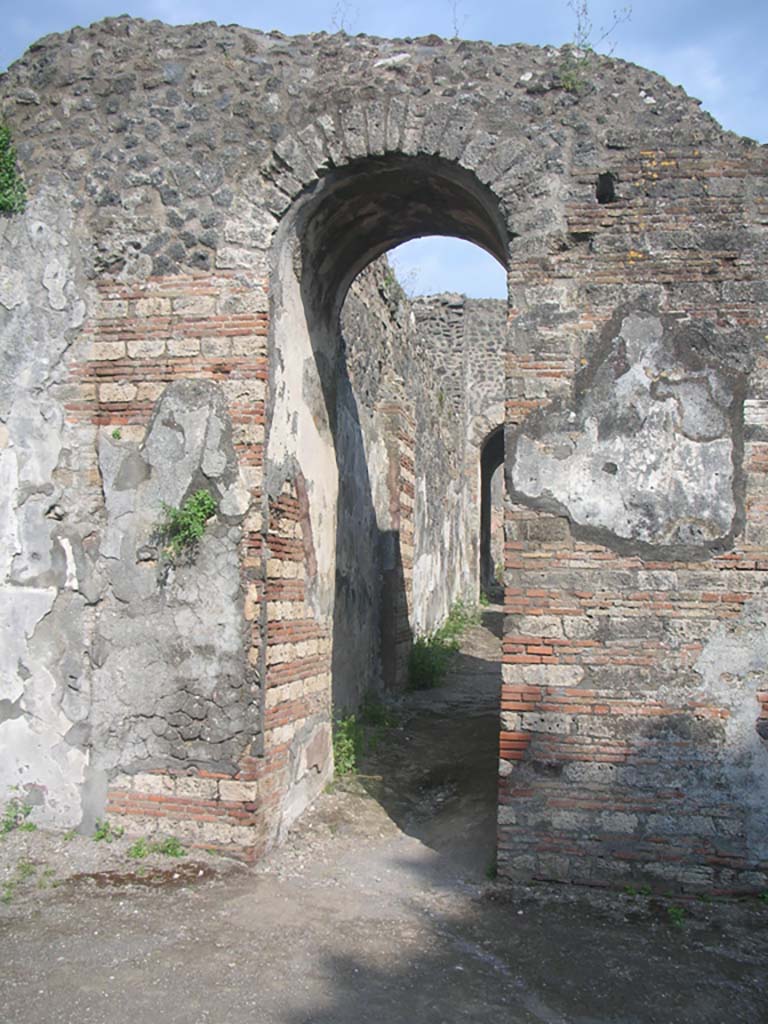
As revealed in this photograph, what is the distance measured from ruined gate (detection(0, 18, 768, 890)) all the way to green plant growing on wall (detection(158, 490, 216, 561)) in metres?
0.08

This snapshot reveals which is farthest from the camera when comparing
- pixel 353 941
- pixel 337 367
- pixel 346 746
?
pixel 337 367

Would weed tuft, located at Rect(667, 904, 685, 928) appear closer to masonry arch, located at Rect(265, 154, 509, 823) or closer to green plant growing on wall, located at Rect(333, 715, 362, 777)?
masonry arch, located at Rect(265, 154, 509, 823)

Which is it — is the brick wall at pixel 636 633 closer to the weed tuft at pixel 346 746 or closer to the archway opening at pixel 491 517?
the weed tuft at pixel 346 746

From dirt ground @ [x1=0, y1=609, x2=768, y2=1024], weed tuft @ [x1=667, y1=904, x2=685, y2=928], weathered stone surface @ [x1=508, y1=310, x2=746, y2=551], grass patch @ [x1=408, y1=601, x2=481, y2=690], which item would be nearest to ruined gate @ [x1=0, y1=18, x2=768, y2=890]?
weathered stone surface @ [x1=508, y1=310, x2=746, y2=551]

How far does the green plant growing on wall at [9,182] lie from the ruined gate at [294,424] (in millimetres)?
61

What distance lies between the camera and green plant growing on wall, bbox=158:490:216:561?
5176mm

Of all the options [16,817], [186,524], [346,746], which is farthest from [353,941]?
[346,746]

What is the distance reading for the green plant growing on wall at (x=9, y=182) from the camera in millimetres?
5559

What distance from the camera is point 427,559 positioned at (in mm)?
12914

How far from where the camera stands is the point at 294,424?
5.92 metres

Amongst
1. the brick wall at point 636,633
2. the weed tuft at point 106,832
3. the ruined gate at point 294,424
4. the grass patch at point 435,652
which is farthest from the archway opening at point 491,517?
the weed tuft at point 106,832

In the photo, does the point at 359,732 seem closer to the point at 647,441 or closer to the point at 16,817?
the point at 16,817

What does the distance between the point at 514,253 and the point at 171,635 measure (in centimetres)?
289

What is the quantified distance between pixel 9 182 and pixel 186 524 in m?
2.38
